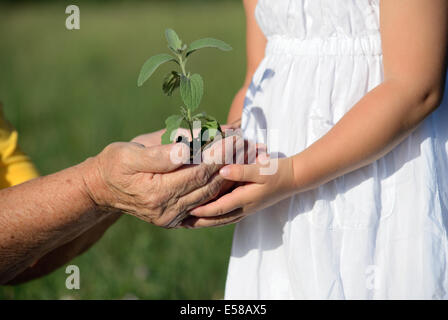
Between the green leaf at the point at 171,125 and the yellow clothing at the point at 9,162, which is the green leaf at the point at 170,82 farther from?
the yellow clothing at the point at 9,162

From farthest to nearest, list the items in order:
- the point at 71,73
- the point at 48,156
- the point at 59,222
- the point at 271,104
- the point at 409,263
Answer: the point at 71,73
the point at 48,156
the point at 59,222
the point at 271,104
the point at 409,263

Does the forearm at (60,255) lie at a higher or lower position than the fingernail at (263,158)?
lower

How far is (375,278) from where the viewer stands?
52.6 inches

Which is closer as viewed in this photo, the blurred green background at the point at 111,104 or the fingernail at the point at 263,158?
the fingernail at the point at 263,158

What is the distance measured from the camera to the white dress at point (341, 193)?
1314 millimetres

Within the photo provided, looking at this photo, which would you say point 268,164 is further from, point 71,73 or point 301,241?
point 71,73

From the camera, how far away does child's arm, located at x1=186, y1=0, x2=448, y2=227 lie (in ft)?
4.00

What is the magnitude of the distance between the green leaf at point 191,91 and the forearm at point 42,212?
1.31 ft

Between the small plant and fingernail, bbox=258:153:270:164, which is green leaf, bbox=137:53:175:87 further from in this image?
fingernail, bbox=258:153:270:164
